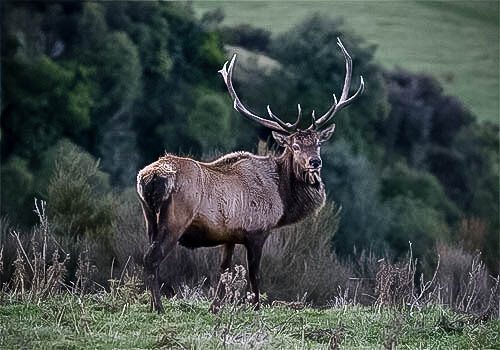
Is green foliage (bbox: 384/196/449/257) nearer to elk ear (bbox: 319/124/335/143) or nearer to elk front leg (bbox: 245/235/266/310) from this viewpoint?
elk ear (bbox: 319/124/335/143)

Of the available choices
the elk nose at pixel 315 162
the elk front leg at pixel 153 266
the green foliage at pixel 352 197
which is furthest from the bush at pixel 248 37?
the elk front leg at pixel 153 266

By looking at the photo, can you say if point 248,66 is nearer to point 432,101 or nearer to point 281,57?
point 281,57

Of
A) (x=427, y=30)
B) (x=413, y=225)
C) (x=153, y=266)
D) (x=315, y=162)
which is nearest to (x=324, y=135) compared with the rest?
(x=315, y=162)

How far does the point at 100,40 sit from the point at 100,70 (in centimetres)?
97

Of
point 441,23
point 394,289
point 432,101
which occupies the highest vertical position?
point 394,289

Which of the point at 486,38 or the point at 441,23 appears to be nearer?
the point at 486,38

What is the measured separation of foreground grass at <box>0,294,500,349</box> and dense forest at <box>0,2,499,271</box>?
22768 millimetres

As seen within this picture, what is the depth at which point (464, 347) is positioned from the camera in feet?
42.5

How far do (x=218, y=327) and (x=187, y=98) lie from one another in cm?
3254

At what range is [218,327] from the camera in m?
12.1

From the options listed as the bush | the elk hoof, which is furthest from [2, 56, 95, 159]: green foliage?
the elk hoof

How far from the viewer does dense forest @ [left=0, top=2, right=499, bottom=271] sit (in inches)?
1574

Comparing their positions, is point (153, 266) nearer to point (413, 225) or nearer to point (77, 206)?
point (77, 206)

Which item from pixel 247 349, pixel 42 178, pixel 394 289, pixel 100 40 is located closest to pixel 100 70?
pixel 100 40
